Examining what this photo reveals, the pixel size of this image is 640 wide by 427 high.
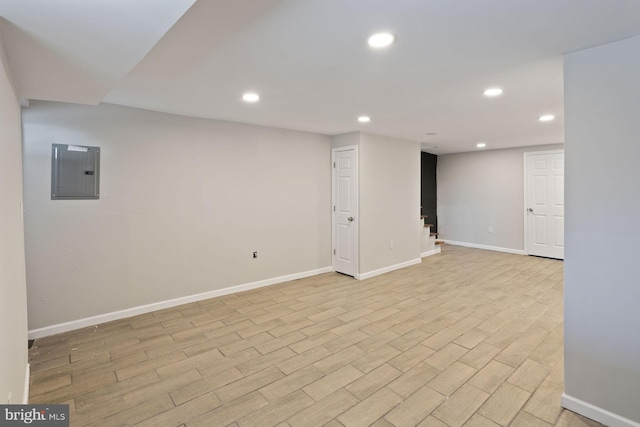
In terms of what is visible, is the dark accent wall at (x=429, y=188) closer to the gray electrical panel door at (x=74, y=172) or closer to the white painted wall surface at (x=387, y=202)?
the white painted wall surface at (x=387, y=202)

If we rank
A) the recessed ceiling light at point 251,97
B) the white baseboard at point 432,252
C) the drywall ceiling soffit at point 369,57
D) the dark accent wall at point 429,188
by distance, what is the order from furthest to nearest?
the dark accent wall at point 429,188, the white baseboard at point 432,252, the recessed ceiling light at point 251,97, the drywall ceiling soffit at point 369,57

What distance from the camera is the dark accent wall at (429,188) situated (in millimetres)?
7582

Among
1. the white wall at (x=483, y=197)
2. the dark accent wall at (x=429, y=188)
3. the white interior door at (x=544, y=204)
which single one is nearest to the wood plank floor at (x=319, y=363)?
the white interior door at (x=544, y=204)

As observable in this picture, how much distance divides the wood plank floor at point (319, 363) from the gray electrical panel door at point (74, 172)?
1.36 metres

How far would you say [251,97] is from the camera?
2.96 meters

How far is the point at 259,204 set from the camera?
4359mm

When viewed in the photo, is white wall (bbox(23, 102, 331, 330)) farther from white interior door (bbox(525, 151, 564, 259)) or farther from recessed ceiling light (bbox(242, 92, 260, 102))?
white interior door (bbox(525, 151, 564, 259))

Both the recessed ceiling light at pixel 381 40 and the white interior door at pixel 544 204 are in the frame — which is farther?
the white interior door at pixel 544 204

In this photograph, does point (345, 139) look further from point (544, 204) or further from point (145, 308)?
point (544, 204)

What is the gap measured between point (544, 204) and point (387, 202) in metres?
3.50

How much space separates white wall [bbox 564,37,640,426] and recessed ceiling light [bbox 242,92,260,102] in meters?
2.36

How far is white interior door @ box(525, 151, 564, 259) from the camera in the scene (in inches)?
238

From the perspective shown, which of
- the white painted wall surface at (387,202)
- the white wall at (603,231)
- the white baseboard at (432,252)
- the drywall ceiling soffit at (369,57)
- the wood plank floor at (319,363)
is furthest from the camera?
the white baseboard at (432,252)

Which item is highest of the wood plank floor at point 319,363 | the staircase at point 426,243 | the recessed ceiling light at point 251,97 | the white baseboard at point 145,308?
the recessed ceiling light at point 251,97
